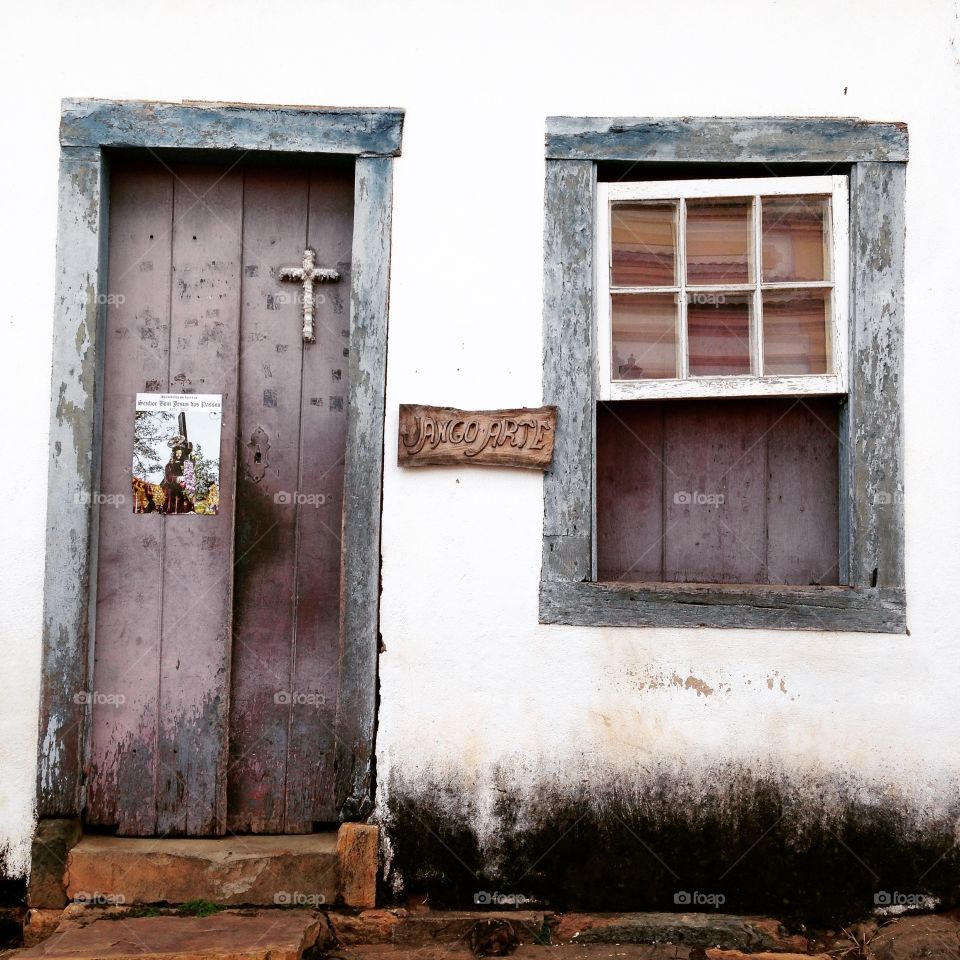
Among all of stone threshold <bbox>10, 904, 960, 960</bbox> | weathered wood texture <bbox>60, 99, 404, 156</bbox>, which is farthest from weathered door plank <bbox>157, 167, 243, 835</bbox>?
stone threshold <bbox>10, 904, 960, 960</bbox>

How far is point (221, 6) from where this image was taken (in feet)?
10.4

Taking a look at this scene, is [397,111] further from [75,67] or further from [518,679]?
[518,679]

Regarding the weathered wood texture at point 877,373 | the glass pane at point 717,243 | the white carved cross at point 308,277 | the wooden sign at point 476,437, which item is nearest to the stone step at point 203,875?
the wooden sign at point 476,437

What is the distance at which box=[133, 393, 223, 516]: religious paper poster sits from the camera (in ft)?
10.7

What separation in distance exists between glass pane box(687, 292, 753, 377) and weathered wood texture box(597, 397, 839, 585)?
0.60 feet

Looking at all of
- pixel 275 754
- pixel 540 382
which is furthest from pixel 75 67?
pixel 275 754

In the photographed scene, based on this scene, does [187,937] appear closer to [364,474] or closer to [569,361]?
[364,474]

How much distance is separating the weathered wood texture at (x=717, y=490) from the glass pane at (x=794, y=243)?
494 millimetres

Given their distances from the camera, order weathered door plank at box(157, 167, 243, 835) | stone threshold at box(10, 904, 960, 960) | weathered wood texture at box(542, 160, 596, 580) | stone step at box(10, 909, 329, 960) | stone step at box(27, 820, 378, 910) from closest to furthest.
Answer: stone step at box(10, 909, 329, 960) → stone threshold at box(10, 904, 960, 960) → stone step at box(27, 820, 378, 910) → weathered wood texture at box(542, 160, 596, 580) → weathered door plank at box(157, 167, 243, 835)

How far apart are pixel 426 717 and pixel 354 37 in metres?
2.59

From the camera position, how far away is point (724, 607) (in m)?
3.13

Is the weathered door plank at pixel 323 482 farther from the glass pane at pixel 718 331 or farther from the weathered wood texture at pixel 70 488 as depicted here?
the glass pane at pixel 718 331

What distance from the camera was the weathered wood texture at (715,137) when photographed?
3.16 meters

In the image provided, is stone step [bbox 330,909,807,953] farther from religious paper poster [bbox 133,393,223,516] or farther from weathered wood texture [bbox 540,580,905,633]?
religious paper poster [bbox 133,393,223,516]
